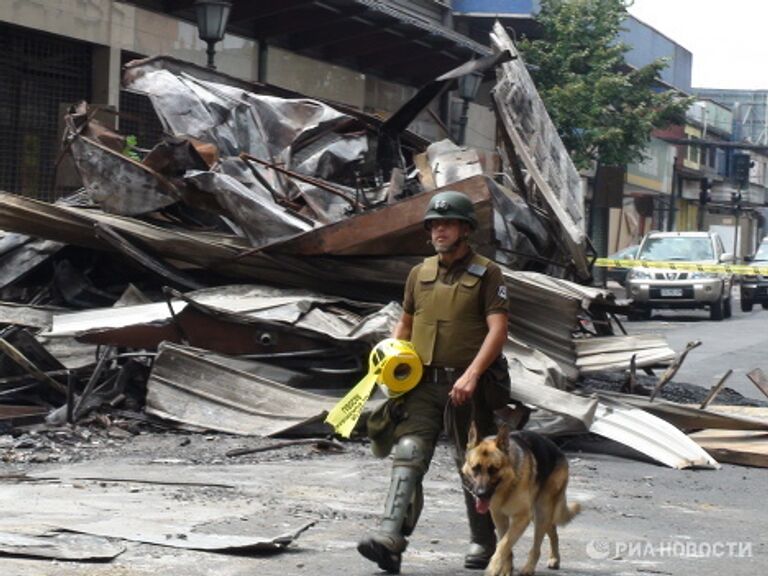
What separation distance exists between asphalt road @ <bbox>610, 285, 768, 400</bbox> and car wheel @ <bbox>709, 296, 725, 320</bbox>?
0.20m

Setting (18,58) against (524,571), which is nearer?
(524,571)

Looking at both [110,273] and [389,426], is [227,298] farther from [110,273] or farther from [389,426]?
[389,426]

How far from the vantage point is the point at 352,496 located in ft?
31.1

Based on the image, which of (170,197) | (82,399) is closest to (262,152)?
(170,197)

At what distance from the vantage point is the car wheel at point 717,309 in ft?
109

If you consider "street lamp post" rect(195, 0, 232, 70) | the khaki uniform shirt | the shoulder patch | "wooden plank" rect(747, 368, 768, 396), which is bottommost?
"wooden plank" rect(747, 368, 768, 396)

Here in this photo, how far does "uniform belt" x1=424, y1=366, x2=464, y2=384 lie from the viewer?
7346 mm

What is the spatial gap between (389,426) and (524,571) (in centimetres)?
91

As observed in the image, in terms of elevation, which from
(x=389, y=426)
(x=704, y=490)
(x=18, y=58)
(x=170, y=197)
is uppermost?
(x=18, y=58)

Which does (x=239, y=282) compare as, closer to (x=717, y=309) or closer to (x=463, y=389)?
(x=463, y=389)

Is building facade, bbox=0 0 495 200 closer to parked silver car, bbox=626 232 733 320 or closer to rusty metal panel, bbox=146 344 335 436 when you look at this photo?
parked silver car, bbox=626 232 733 320

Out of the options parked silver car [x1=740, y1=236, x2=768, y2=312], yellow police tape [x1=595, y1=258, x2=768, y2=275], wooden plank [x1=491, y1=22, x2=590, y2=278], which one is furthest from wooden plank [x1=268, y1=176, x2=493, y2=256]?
parked silver car [x1=740, y1=236, x2=768, y2=312]

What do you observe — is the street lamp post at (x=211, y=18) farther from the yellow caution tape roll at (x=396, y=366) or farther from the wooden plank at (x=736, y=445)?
the yellow caution tape roll at (x=396, y=366)

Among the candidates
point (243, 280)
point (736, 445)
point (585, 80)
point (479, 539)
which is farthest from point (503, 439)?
point (585, 80)
